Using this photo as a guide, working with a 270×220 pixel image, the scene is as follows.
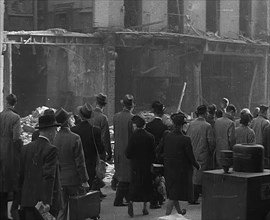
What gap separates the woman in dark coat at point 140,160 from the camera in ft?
32.2

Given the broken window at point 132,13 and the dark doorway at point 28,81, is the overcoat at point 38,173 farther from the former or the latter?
the broken window at point 132,13

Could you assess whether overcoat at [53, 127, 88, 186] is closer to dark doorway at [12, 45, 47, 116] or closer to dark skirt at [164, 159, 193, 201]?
dark skirt at [164, 159, 193, 201]

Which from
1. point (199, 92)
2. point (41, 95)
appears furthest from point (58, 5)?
point (199, 92)

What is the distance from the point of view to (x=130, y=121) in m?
10.9

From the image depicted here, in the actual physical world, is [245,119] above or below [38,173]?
above

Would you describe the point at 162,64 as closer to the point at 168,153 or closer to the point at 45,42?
the point at 45,42

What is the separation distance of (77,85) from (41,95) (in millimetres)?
3754

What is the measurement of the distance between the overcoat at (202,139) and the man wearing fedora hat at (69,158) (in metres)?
3.08

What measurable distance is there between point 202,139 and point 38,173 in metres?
4.41

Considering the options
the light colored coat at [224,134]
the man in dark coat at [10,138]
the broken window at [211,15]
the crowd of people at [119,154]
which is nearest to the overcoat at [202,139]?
the crowd of people at [119,154]

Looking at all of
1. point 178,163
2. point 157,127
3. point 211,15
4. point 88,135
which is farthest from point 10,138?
point 211,15

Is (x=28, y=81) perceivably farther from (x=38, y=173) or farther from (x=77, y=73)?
(x=38, y=173)

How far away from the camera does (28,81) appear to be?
29188 mm

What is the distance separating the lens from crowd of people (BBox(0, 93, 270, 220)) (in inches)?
296
